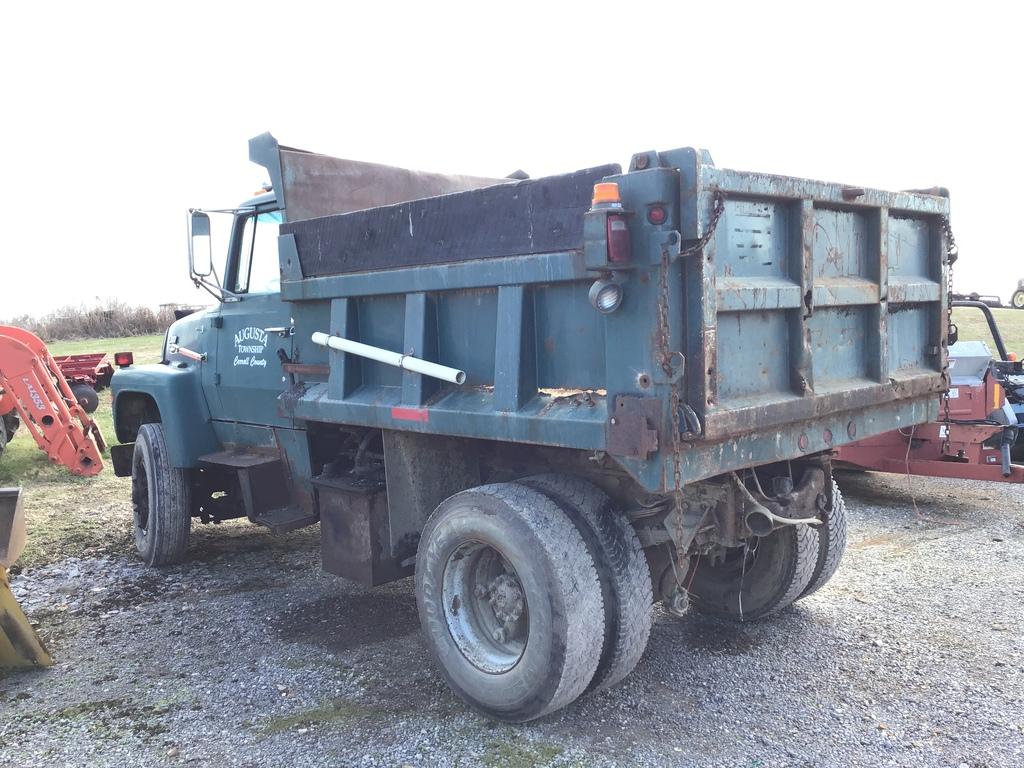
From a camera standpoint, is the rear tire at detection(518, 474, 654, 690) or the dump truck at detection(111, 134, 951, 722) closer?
the dump truck at detection(111, 134, 951, 722)

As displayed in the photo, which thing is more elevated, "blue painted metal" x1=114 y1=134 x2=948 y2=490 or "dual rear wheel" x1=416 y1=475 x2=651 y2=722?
"blue painted metal" x1=114 y1=134 x2=948 y2=490

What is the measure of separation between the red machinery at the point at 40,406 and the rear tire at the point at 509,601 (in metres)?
6.45

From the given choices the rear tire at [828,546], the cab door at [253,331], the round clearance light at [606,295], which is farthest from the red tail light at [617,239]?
the cab door at [253,331]

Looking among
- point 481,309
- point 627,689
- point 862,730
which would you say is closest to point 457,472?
point 481,309

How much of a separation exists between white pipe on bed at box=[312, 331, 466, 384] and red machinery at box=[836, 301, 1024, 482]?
14.6ft

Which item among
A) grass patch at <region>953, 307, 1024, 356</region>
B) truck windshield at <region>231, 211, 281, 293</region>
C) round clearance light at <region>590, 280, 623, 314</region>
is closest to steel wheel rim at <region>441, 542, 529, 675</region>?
round clearance light at <region>590, 280, 623, 314</region>

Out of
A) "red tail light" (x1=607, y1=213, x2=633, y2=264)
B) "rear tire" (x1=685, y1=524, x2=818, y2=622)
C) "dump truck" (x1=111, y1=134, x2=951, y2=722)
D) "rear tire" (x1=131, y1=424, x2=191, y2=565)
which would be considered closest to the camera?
"red tail light" (x1=607, y1=213, x2=633, y2=264)

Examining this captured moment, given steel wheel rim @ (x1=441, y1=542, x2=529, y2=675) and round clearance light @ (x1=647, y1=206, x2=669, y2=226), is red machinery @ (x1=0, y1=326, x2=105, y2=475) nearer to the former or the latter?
steel wheel rim @ (x1=441, y1=542, x2=529, y2=675)

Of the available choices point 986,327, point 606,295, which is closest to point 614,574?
point 606,295

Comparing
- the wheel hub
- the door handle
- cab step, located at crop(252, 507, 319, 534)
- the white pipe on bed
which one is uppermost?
the door handle

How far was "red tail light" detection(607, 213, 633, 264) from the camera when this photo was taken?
3.14m

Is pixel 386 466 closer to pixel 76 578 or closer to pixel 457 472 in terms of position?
pixel 457 472

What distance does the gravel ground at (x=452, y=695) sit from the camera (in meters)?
3.57

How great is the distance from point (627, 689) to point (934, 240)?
2.83 m
